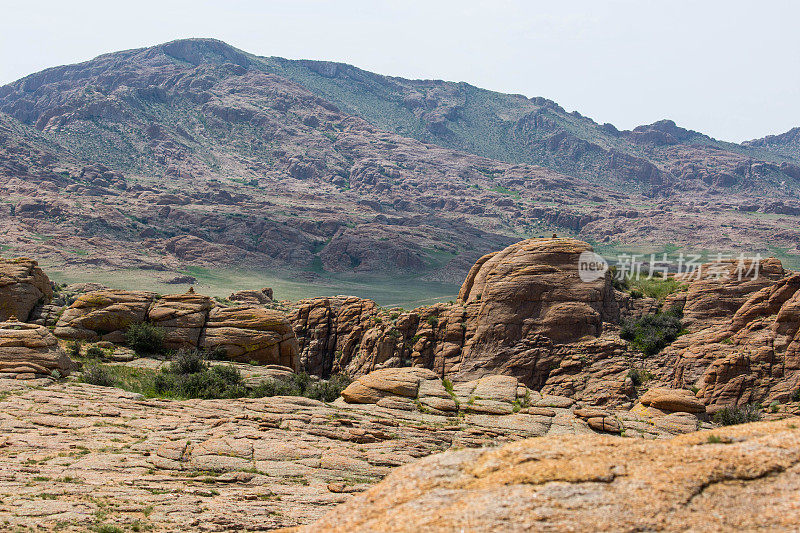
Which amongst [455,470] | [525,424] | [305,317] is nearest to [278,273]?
[305,317]

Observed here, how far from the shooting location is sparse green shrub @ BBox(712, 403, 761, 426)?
2573 centimetres

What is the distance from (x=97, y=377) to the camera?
84.3ft

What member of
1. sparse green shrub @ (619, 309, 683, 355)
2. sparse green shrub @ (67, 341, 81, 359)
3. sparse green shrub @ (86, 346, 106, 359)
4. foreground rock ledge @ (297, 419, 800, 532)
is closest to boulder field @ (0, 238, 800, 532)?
foreground rock ledge @ (297, 419, 800, 532)

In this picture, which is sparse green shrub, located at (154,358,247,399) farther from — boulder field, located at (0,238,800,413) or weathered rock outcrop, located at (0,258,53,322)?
weathered rock outcrop, located at (0,258,53,322)

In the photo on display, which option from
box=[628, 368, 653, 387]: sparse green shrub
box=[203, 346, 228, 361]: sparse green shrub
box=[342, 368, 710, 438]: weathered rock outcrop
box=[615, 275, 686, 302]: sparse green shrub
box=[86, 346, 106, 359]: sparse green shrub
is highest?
box=[615, 275, 686, 302]: sparse green shrub

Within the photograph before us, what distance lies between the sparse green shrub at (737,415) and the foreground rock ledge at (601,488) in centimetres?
2011

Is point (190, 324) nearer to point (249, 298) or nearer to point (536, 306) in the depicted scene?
point (536, 306)

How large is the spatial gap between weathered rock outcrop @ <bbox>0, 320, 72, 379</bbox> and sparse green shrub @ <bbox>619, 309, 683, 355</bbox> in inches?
1297

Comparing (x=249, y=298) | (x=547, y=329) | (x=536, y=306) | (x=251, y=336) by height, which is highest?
(x=536, y=306)

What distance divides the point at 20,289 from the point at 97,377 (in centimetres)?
1554

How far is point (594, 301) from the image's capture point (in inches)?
1528

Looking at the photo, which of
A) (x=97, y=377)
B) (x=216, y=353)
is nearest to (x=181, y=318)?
(x=216, y=353)

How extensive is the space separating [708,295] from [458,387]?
22850mm

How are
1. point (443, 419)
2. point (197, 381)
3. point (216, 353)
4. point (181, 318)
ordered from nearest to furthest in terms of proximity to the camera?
point (443, 419) → point (197, 381) → point (216, 353) → point (181, 318)
